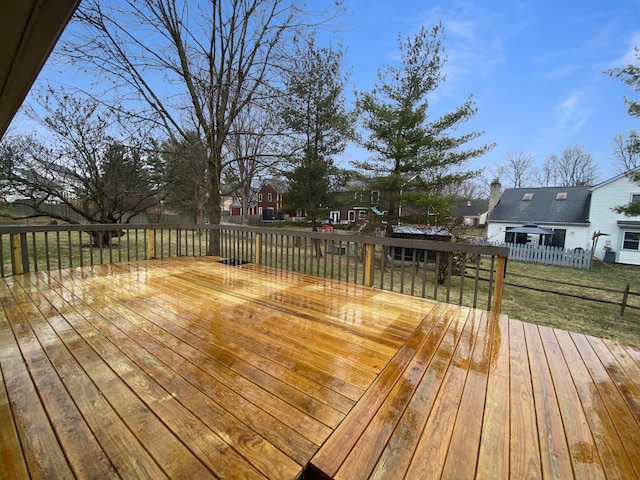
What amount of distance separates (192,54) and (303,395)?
27.0 ft

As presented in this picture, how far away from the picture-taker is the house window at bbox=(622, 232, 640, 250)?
13164 mm

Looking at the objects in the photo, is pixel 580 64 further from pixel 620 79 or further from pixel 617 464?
pixel 617 464

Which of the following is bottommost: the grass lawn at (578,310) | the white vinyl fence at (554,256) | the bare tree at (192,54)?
the grass lawn at (578,310)

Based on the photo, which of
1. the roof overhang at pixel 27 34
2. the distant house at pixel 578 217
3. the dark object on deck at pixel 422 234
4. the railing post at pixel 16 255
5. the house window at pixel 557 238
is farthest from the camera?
the house window at pixel 557 238

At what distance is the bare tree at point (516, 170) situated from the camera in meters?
25.9

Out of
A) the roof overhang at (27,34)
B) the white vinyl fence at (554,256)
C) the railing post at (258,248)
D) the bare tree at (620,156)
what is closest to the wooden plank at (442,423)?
the roof overhang at (27,34)

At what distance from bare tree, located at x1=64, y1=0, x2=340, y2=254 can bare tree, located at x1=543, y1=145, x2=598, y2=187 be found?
26.6 metres

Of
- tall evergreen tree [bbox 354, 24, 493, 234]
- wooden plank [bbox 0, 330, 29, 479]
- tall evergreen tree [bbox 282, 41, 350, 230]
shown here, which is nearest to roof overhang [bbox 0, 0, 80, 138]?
wooden plank [bbox 0, 330, 29, 479]

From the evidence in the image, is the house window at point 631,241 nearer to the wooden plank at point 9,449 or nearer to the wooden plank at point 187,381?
the wooden plank at point 187,381

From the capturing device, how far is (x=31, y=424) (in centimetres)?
126

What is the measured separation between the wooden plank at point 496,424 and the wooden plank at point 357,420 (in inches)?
18.6


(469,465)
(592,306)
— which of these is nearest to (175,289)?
(469,465)

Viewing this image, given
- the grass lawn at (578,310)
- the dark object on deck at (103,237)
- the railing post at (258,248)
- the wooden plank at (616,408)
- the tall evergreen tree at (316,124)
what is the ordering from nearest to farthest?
the wooden plank at (616,408) < the grass lawn at (578,310) < the railing post at (258,248) < the dark object on deck at (103,237) < the tall evergreen tree at (316,124)

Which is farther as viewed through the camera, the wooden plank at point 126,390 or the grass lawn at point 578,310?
the grass lawn at point 578,310
